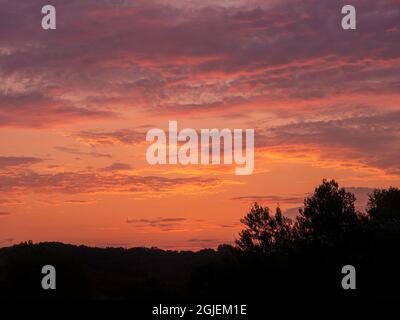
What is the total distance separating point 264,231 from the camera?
81.7 meters

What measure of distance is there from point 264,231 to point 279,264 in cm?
975

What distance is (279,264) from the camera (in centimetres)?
7231

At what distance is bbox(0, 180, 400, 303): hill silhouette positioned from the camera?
65.9m

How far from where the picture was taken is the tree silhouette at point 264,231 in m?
79.9

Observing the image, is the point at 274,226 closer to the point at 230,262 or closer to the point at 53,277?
the point at 230,262

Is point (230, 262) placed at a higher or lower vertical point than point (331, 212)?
lower

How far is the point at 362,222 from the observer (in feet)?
244

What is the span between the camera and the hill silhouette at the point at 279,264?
65875 mm

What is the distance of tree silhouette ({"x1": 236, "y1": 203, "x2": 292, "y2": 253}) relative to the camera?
79.9m

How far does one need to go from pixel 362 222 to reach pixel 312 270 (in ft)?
31.5

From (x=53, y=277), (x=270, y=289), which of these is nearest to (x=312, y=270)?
(x=270, y=289)
